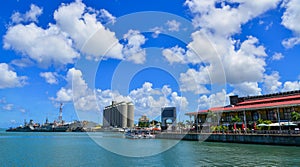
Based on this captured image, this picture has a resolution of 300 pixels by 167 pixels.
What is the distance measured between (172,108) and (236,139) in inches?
3504

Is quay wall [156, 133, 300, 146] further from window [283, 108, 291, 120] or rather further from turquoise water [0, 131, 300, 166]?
window [283, 108, 291, 120]

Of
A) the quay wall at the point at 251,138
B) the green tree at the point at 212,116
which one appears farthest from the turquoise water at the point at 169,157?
the green tree at the point at 212,116

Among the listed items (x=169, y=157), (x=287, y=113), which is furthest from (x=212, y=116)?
(x=169, y=157)

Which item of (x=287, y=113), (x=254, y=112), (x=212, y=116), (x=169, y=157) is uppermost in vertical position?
(x=254, y=112)

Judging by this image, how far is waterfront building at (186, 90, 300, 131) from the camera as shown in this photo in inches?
2029

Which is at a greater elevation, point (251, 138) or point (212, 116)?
point (212, 116)

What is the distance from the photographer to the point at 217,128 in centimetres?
6000

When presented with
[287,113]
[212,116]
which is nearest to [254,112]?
[287,113]

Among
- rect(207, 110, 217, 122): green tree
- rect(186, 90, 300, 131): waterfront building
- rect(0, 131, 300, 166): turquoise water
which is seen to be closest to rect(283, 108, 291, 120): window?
rect(186, 90, 300, 131): waterfront building

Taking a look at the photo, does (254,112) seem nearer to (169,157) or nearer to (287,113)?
(287,113)

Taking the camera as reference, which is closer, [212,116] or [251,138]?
[251,138]

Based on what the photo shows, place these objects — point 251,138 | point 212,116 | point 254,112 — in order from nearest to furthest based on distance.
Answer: point 251,138 < point 254,112 < point 212,116

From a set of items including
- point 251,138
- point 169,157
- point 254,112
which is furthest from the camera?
point 254,112

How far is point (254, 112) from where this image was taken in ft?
190
